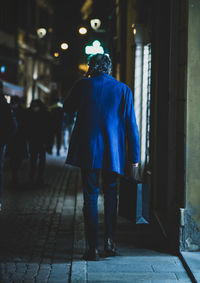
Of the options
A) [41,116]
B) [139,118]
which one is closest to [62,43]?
[41,116]

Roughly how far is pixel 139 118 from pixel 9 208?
9.67 ft

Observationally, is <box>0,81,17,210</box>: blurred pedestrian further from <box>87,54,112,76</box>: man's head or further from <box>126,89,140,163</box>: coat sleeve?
<box>126,89,140,163</box>: coat sleeve

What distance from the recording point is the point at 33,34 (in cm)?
3950

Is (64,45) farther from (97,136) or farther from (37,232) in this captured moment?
(97,136)

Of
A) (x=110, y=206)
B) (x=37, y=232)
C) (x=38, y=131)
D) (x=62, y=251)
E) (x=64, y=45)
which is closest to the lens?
(x=110, y=206)

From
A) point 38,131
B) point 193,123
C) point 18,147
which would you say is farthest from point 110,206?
point 38,131

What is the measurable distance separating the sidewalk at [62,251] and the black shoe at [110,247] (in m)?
0.08

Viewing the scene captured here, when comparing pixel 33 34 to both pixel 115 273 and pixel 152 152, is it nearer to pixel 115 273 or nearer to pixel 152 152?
pixel 152 152

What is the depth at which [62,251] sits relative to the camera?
6.00m

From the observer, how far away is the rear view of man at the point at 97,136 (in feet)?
18.2

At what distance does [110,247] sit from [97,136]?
111cm

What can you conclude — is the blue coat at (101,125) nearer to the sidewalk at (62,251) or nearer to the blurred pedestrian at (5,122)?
the sidewalk at (62,251)

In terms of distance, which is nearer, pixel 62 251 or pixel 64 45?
pixel 62 251

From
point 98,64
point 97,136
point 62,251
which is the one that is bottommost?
point 62,251
